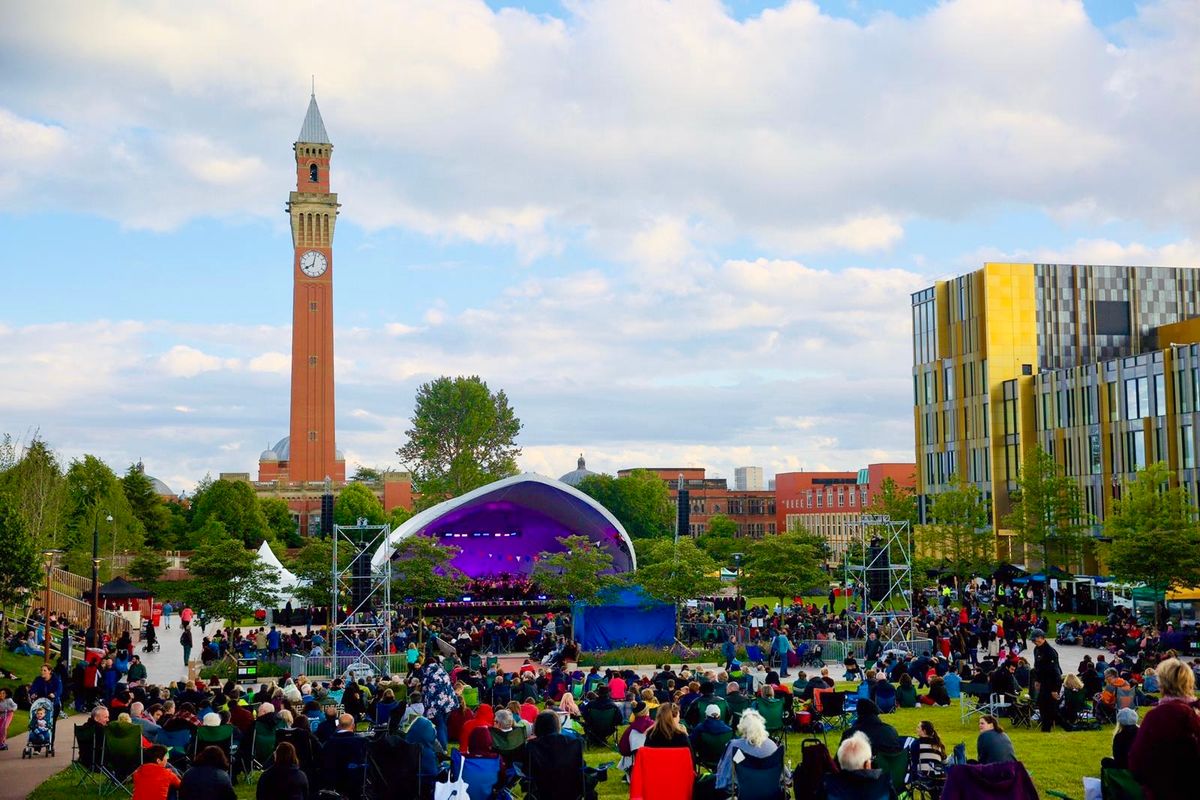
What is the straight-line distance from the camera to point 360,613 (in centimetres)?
3597

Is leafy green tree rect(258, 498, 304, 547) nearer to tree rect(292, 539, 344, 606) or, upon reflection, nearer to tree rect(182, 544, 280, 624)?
tree rect(292, 539, 344, 606)

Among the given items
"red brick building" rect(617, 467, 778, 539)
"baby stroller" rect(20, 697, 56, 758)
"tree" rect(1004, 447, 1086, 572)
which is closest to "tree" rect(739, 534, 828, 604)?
"tree" rect(1004, 447, 1086, 572)

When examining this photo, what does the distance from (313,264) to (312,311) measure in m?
3.99

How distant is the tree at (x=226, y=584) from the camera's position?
30.6 metres

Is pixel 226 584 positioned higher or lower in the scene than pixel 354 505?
lower

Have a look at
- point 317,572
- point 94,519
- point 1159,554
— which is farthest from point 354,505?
point 1159,554

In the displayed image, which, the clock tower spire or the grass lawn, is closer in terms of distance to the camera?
the grass lawn

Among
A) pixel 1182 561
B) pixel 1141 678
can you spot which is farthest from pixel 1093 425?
pixel 1141 678

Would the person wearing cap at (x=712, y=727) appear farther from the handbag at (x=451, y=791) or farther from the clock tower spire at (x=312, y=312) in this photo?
the clock tower spire at (x=312, y=312)

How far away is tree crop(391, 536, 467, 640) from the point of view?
111 feet

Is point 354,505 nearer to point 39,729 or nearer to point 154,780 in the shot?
point 39,729

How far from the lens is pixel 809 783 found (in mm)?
7988

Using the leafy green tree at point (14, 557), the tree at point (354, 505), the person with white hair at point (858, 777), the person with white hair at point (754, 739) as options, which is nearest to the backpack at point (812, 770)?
the person with white hair at point (754, 739)

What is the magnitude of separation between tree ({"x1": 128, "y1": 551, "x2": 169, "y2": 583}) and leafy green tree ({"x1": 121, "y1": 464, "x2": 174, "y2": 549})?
68.5 feet
